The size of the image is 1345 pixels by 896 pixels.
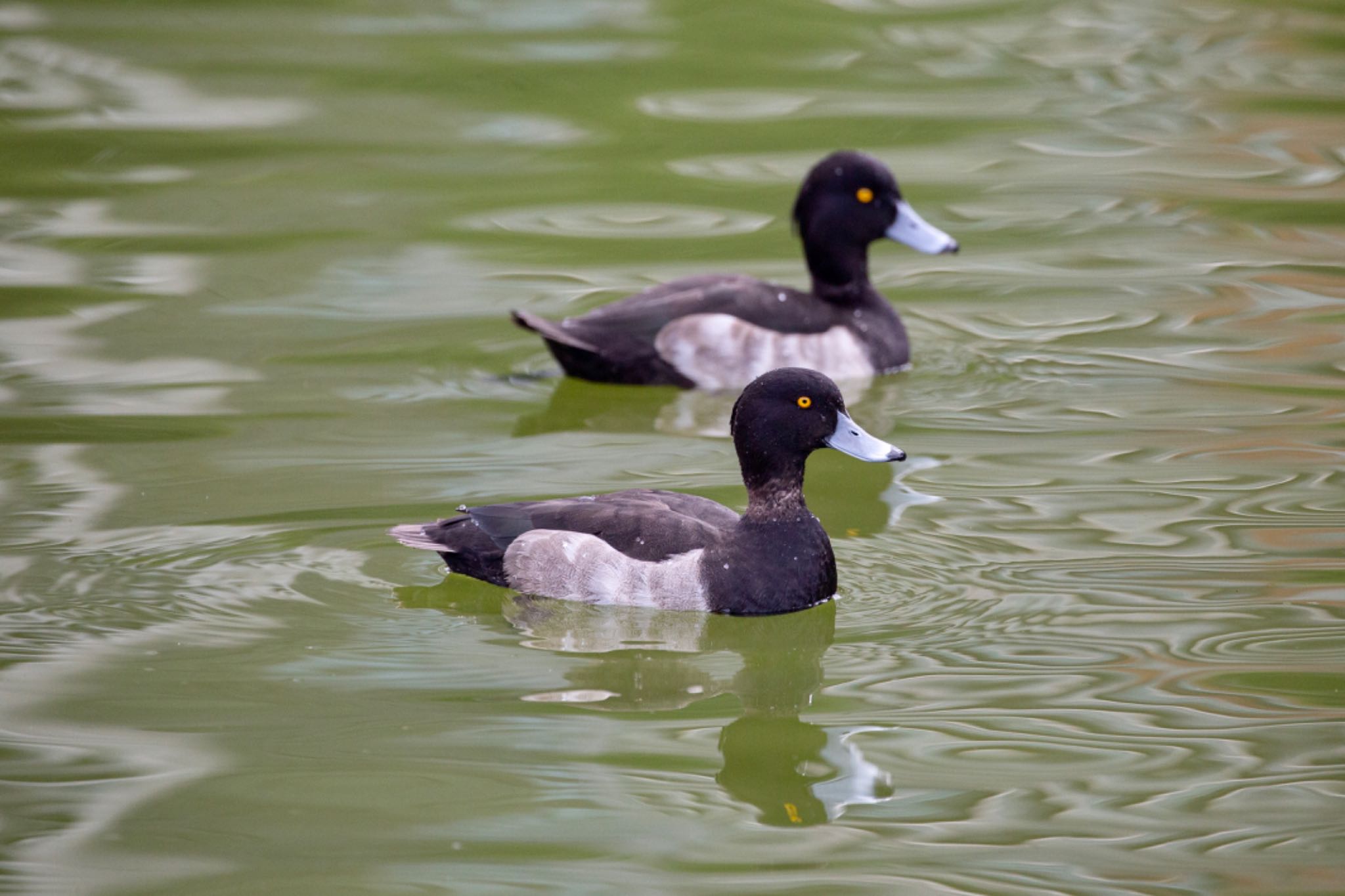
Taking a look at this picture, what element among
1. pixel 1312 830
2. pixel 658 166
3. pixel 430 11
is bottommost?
pixel 1312 830

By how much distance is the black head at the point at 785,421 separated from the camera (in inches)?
273

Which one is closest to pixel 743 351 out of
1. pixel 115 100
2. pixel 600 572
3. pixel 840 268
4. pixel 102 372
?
pixel 840 268

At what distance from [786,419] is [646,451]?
70.2 inches

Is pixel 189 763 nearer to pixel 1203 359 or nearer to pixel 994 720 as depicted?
pixel 994 720

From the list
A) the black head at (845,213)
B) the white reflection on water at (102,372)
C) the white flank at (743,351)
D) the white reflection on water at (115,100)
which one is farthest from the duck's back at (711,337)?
the white reflection on water at (115,100)

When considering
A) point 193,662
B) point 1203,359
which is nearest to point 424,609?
point 193,662

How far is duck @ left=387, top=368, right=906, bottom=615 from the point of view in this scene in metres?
6.77

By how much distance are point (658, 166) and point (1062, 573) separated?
669cm

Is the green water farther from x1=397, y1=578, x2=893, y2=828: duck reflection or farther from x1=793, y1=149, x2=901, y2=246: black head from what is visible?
x1=793, y1=149, x2=901, y2=246: black head

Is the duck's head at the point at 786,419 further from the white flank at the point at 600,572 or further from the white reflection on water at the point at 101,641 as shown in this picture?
the white reflection on water at the point at 101,641

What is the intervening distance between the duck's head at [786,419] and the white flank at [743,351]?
8.01 feet

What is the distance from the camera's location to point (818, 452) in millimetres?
8695

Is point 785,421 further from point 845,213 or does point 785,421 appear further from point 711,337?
point 845,213

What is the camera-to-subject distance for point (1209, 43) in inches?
597
